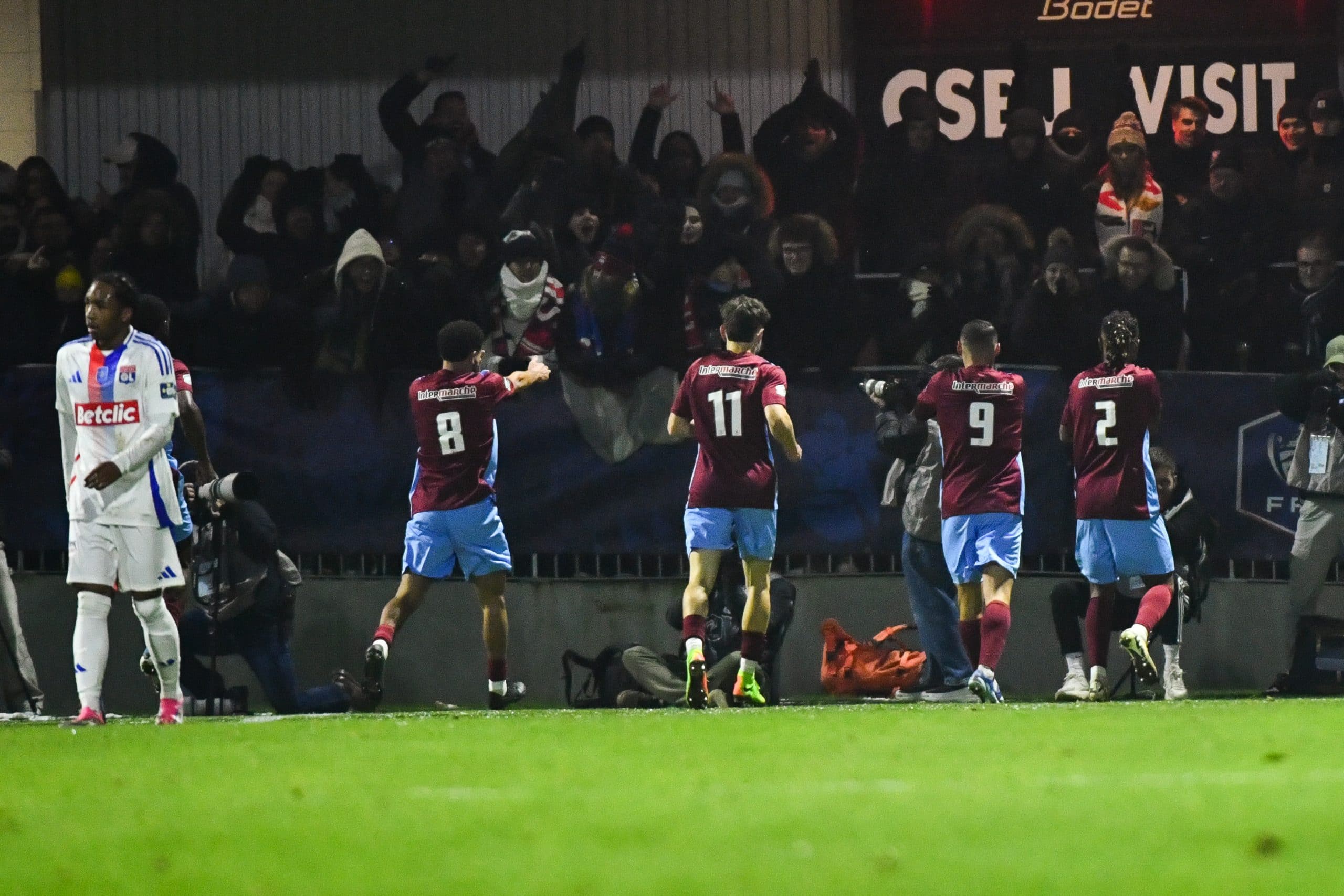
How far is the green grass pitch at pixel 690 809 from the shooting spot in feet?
13.6

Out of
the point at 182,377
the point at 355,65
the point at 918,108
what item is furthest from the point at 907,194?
the point at 182,377

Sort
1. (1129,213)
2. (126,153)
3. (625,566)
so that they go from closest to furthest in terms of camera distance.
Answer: (625,566), (1129,213), (126,153)

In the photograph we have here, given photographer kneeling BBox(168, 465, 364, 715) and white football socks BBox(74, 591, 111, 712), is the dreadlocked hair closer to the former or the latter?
photographer kneeling BBox(168, 465, 364, 715)

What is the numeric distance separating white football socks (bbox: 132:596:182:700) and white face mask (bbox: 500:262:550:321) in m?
4.76

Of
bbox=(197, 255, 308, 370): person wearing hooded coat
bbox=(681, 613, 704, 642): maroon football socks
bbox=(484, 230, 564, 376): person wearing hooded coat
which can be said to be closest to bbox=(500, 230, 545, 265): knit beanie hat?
bbox=(484, 230, 564, 376): person wearing hooded coat

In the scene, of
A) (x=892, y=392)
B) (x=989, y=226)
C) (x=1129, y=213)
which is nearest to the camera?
(x=892, y=392)

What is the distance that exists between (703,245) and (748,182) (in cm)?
74

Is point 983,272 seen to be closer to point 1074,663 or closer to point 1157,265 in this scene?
point 1157,265

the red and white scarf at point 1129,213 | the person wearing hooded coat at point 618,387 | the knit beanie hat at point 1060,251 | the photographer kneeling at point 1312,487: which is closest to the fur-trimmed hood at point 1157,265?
the knit beanie hat at point 1060,251

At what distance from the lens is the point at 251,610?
12109 millimetres

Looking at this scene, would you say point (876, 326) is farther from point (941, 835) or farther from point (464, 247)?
point (941, 835)

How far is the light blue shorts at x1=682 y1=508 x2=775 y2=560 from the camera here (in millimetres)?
10812

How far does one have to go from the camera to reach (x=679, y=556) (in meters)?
13.2

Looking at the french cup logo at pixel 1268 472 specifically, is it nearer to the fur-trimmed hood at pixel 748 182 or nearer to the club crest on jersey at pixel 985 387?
the club crest on jersey at pixel 985 387
